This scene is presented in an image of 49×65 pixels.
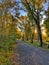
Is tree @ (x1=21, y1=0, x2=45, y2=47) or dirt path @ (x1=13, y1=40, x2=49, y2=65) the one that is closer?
dirt path @ (x1=13, y1=40, x2=49, y2=65)

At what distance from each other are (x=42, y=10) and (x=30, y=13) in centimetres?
304

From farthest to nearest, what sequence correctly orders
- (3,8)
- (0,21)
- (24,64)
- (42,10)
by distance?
(42,10) → (3,8) → (0,21) → (24,64)

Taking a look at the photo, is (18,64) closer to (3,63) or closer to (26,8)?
(3,63)

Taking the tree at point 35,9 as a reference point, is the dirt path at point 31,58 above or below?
below

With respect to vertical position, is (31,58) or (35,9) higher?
(35,9)

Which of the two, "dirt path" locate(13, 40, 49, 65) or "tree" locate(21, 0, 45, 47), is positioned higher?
"tree" locate(21, 0, 45, 47)

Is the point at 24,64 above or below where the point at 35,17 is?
below

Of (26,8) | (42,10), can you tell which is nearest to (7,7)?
(26,8)

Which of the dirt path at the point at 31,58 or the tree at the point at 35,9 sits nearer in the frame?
the dirt path at the point at 31,58

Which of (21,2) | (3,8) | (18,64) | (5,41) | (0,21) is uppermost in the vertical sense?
(21,2)

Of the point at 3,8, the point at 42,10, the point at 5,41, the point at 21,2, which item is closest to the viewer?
the point at 5,41

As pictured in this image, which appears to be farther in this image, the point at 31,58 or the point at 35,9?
the point at 35,9

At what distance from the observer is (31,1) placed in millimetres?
33625

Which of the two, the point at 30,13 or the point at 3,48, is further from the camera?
the point at 30,13
